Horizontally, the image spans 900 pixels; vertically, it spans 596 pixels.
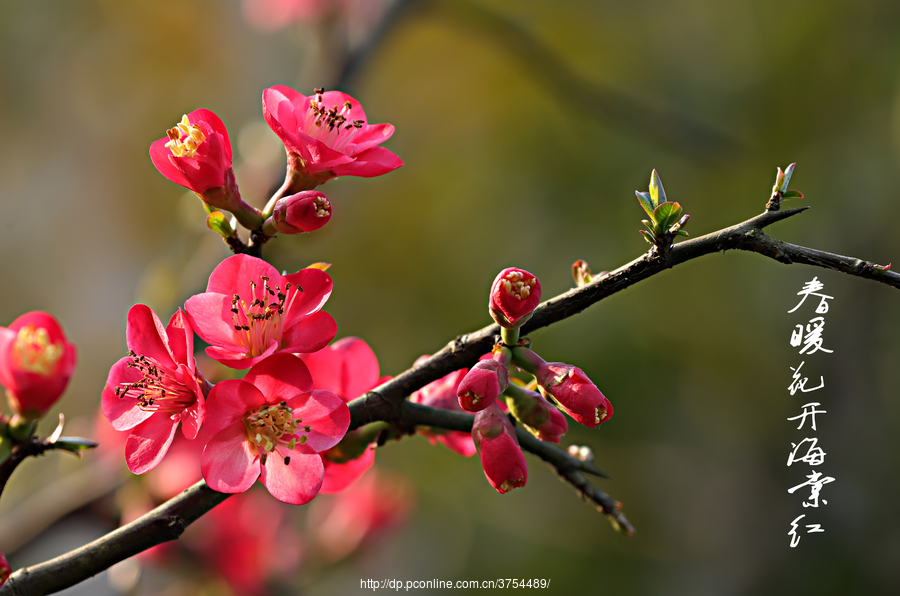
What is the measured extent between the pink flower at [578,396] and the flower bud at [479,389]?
0.14 ft

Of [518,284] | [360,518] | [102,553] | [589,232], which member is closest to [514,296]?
[518,284]

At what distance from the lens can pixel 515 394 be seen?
1.52ft

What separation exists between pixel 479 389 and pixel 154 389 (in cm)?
26

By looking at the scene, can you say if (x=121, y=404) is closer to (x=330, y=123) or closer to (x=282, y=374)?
(x=282, y=374)

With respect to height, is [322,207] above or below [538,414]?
above

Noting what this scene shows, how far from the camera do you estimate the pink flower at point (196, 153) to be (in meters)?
0.48

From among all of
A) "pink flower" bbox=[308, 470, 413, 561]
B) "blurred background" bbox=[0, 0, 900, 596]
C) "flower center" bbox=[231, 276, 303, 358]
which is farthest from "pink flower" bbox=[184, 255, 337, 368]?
"blurred background" bbox=[0, 0, 900, 596]

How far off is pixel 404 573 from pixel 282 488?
8.75ft

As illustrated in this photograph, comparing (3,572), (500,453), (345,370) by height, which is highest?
(345,370)

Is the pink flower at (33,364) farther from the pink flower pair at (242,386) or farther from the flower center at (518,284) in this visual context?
the flower center at (518,284)

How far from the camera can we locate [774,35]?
3162 millimetres

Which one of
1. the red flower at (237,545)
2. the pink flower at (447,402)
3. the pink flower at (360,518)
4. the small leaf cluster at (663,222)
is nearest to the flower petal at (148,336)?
the pink flower at (447,402)

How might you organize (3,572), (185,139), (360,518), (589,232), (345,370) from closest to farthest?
(3,572)
(185,139)
(345,370)
(360,518)
(589,232)

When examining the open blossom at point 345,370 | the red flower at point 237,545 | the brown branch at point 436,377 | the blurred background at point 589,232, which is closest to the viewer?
the brown branch at point 436,377
